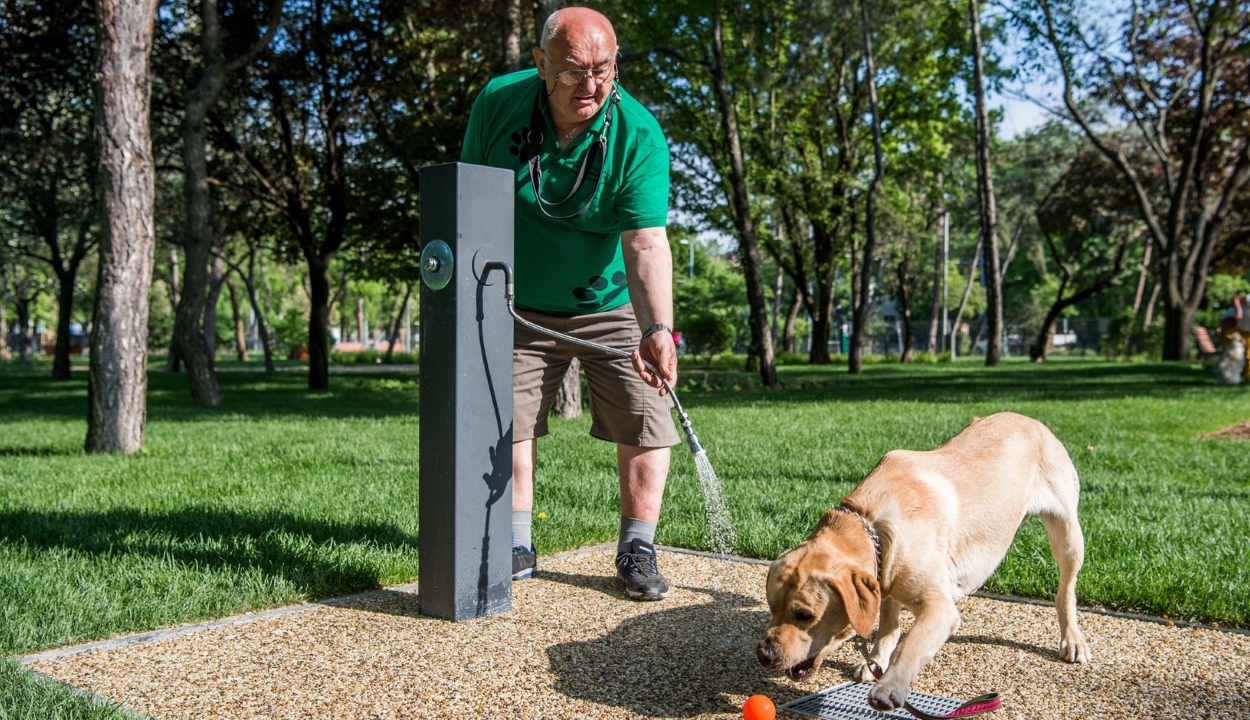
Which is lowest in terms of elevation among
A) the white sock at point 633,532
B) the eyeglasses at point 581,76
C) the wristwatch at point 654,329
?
the white sock at point 633,532

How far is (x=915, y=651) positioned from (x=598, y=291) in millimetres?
2135

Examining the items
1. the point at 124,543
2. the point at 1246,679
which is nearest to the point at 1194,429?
the point at 1246,679

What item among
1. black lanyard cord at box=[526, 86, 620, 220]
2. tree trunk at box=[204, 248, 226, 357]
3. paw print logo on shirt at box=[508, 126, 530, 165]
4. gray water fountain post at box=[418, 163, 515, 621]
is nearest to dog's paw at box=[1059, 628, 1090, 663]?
gray water fountain post at box=[418, 163, 515, 621]

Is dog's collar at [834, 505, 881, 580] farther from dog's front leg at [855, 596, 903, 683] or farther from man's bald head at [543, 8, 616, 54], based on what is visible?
man's bald head at [543, 8, 616, 54]

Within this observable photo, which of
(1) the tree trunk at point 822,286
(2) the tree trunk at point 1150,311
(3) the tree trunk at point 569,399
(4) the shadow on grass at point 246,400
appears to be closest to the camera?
(3) the tree trunk at point 569,399

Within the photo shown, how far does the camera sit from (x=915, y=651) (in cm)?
275

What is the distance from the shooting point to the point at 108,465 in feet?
27.9

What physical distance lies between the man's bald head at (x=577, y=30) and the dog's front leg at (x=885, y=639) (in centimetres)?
229

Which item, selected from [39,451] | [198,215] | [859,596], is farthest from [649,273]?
[198,215]

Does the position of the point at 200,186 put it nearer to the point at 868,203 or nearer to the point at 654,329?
the point at 654,329

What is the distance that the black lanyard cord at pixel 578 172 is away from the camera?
4.00 m

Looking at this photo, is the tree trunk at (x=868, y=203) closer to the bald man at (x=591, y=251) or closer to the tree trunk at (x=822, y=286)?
the tree trunk at (x=822, y=286)

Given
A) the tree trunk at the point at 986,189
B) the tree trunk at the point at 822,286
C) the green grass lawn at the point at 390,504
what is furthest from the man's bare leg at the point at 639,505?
the tree trunk at the point at 822,286

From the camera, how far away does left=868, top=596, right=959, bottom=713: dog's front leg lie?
2676mm
